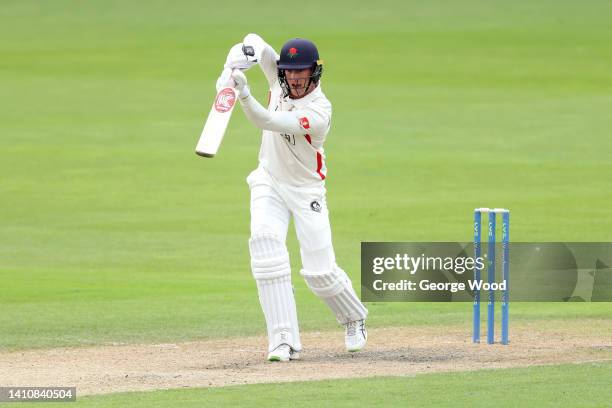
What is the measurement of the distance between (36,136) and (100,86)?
625 centimetres

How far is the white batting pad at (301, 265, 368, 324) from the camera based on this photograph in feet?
32.1

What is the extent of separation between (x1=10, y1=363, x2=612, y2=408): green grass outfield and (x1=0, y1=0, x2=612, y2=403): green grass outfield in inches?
11.4

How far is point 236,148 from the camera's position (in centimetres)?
2509

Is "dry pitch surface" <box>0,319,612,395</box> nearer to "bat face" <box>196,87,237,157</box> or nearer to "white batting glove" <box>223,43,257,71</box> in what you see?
"bat face" <box>196,87,237,157</box>

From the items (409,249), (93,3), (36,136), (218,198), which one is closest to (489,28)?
(93,3)

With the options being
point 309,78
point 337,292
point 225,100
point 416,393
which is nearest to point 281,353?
point 337,292

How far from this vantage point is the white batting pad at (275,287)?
9.57m

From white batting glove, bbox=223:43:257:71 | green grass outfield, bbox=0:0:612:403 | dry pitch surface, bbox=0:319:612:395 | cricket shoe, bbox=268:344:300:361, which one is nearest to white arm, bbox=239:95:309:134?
white batting glove, bbox=223:43:257:71

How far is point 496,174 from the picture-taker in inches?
892

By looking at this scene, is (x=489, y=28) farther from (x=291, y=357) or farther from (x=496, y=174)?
(x=291, y=357)

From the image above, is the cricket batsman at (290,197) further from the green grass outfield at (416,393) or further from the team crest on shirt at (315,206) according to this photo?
the green grass outfield at (416,393)

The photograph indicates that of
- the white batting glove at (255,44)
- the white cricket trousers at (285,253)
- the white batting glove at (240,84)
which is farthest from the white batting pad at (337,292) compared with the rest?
the white batting glove at (255,44)

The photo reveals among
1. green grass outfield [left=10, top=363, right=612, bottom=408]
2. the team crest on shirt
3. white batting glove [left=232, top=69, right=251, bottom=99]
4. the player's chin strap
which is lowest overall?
green grass outfield [left=10, top=363, right=612, bottom=408]

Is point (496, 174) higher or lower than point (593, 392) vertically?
higher
